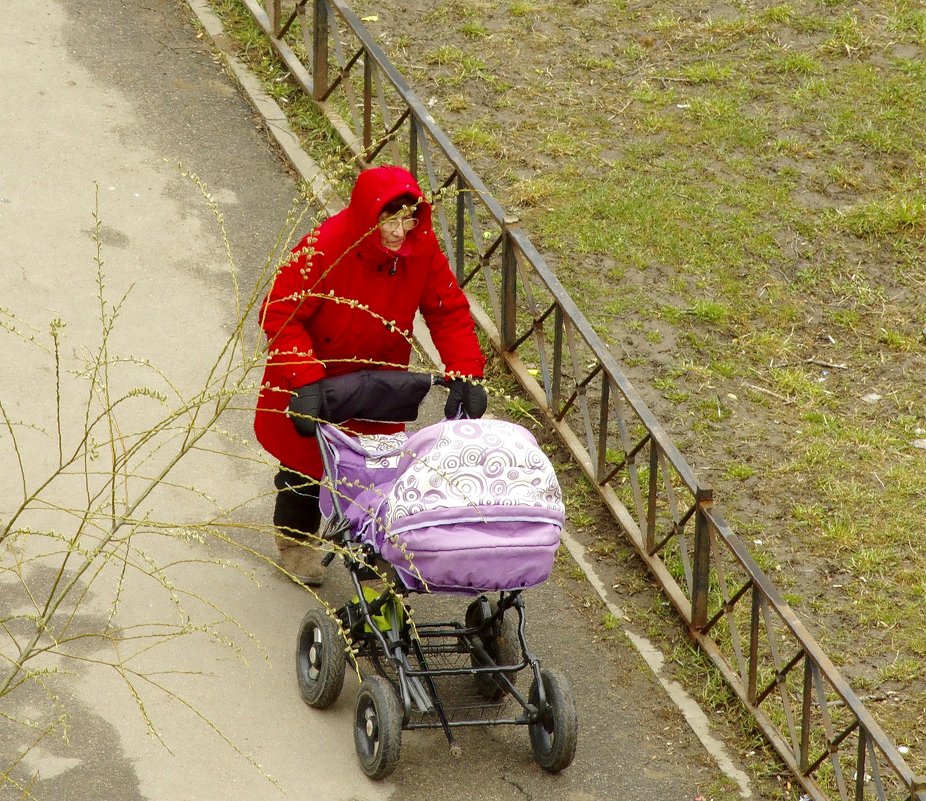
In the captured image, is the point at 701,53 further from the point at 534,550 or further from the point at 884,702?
the point at 534,550

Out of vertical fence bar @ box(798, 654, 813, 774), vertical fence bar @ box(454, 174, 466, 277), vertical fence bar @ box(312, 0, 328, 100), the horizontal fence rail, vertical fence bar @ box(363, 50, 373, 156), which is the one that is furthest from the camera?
vertical fence bar @ box(312, 0, 328, 100)

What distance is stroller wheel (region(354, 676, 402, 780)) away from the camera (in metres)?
5.65

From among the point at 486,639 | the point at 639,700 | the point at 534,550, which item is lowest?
the point at 639,700

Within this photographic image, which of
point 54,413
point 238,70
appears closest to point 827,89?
point 238,70

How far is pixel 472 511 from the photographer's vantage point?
5.36m

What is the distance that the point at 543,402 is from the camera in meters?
7.90

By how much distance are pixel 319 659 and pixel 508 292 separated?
105 inches

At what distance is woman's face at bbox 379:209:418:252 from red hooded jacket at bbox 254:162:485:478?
0.03 m

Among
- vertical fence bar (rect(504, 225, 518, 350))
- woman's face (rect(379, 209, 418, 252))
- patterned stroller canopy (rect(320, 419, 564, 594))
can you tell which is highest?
woman's face (rect(379, 209, 418, 252))

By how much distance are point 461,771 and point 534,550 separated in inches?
44.6

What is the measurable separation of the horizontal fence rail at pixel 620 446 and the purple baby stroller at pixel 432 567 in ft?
3.04

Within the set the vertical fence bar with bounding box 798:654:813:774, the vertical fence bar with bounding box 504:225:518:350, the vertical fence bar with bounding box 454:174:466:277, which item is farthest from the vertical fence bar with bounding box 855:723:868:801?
the vertical fence bar with bounding box 454:174:466:277

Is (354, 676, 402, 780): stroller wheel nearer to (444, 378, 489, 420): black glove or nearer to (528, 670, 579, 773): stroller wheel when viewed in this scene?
(528, 670, 579, 773): stroller wheel

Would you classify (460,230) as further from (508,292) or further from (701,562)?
(701,562)
